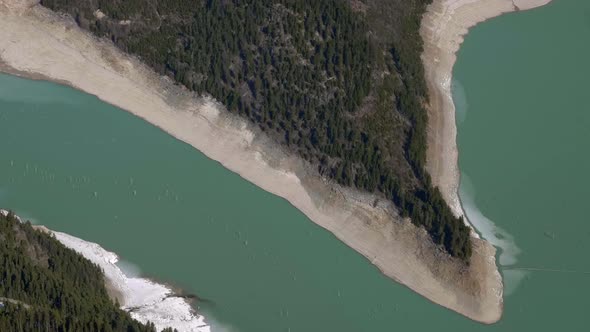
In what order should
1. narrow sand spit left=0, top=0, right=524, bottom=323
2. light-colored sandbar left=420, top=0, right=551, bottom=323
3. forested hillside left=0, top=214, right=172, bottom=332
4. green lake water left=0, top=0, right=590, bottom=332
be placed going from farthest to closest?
light-colored sandbar left=420, top=0, right=551, bottom=323 < narrow sand spit left=0, top=0, right=524, bottom=323 < green lake water left=0, top=0, right=590, bottom=332 < forested hillside left=0, top=214, right=172, bottom=332

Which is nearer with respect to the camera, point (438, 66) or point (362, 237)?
point (362, 237)

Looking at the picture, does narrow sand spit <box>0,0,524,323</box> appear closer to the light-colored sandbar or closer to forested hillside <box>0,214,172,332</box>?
the light-colored sandbar

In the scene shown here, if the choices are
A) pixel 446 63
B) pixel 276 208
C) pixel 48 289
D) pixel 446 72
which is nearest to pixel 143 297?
pixel 48 289

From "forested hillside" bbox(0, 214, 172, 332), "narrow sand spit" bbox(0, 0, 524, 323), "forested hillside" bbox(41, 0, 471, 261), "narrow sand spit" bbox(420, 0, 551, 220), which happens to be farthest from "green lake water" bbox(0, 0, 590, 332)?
"forested hillside" bbox(0, 214, 172, 332)

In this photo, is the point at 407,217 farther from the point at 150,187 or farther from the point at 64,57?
the point at 64,57

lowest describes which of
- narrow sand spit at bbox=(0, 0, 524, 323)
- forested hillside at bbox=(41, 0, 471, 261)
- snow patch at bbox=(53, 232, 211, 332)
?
snow patch at bbox=(53, 232, 211, 332)

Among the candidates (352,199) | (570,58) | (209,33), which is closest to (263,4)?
(209,33)
